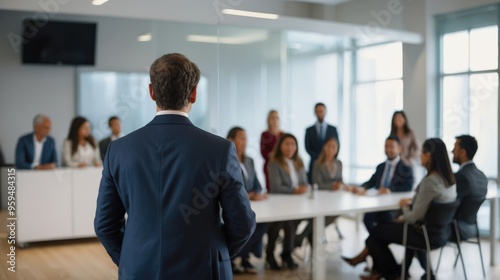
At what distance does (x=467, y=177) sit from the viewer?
15.3ft

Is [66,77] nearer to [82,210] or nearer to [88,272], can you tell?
[82,210]

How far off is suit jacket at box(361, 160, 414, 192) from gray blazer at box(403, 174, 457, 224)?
0.51 metres

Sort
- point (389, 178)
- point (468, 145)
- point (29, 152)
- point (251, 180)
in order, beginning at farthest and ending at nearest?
point (29, 152) → point (251, 180) → point (389, 178) → point (468, 145)

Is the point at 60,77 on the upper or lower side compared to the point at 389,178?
upper

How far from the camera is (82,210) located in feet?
21.1

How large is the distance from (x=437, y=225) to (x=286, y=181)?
157 centimetres

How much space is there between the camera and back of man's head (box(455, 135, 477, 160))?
4.76 m

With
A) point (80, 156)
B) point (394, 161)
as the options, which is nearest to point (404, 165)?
point (394, 161)

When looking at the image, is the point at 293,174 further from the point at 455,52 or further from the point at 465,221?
the point at 455,52

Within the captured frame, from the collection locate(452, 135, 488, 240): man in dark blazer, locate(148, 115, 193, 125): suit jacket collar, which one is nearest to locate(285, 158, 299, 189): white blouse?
locate(452, 135, 488, 240): man in dark blazer

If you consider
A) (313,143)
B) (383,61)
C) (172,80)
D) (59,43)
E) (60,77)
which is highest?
(59,43)

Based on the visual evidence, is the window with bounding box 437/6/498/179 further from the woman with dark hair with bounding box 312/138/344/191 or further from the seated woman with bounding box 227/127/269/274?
the seated woman with bounding box 227/127/269/274

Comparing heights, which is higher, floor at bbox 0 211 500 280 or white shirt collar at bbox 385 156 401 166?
white shirt collar at bbox 385 156 401 166

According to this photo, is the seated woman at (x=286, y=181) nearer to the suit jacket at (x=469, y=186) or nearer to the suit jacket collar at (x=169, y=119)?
the suit jacket at (x=469, y=186)
